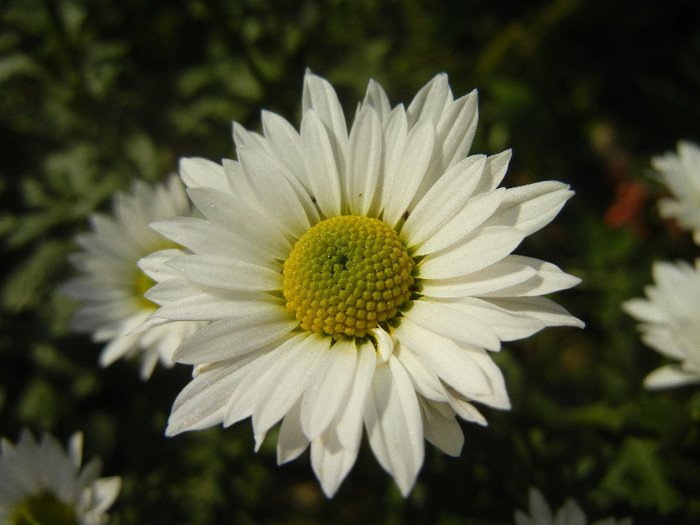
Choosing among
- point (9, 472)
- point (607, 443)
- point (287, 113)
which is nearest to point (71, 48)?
point (287, 113)

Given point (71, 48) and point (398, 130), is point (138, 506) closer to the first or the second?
point (398, 130)

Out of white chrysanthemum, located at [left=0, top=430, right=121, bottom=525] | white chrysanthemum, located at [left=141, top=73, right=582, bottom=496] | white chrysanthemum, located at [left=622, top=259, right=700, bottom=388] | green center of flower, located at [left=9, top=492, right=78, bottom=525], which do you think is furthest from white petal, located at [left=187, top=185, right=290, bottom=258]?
white chrysanthemum, located at [left=622, top=259, right=700, bottom=388]

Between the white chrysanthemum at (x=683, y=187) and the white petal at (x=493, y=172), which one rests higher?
the white chrysanthemum at (x=683, y=187)

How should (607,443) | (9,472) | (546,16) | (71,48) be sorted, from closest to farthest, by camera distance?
1. (9,472)
2. (607,443)
3. (71,48)
4. (546,16)

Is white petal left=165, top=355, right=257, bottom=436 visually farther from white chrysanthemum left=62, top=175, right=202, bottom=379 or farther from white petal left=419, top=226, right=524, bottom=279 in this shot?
white chrysanthemum left=62, top=175, right=202, bottom=379

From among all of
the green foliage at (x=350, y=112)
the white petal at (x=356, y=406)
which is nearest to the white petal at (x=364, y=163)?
the white petal at (x=356, y=406)

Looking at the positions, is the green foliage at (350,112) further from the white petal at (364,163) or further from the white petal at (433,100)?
the white petal at (433,100)

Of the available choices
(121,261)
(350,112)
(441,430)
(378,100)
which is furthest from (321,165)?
(350,112)

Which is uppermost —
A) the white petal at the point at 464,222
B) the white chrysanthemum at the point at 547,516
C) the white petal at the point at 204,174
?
the white petal at the point at 204,174
